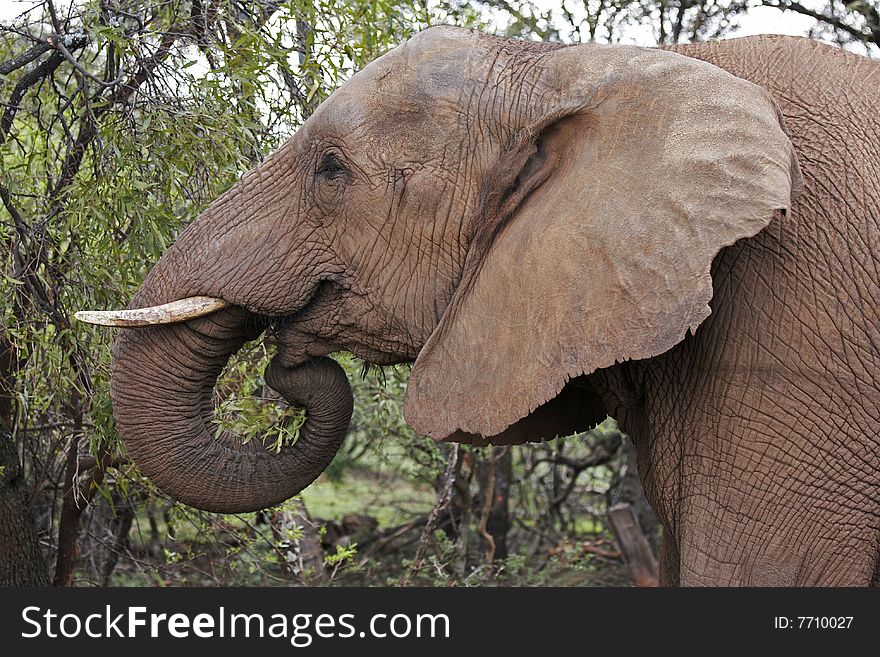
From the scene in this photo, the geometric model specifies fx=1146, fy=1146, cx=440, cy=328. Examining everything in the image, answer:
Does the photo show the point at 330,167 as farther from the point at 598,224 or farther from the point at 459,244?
the point at 598,224

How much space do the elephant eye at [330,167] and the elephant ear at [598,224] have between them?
42cm

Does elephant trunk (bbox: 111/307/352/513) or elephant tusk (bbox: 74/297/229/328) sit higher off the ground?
elephant tusk (bbox: 74/297/229/328)

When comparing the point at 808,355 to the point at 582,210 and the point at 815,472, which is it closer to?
the point at 815,472

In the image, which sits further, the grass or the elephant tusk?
the grass

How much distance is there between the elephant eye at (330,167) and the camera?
3.09 m

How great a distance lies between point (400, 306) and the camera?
312 cm

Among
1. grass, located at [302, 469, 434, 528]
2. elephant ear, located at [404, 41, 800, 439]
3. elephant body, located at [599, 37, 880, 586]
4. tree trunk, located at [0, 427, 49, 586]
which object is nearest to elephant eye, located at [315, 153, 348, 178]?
elephant ear, located at [404, 41, 800, 439]

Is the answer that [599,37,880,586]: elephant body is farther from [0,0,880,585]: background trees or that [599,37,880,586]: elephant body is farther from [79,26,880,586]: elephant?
[0,0,880,585]: background trees

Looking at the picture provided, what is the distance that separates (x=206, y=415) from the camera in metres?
3.36

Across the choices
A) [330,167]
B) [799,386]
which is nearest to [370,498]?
[330,167]

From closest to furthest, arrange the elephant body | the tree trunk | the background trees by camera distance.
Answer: the elephant body → the background trees → the tree trunk

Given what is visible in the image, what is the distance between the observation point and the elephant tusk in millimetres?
3068
